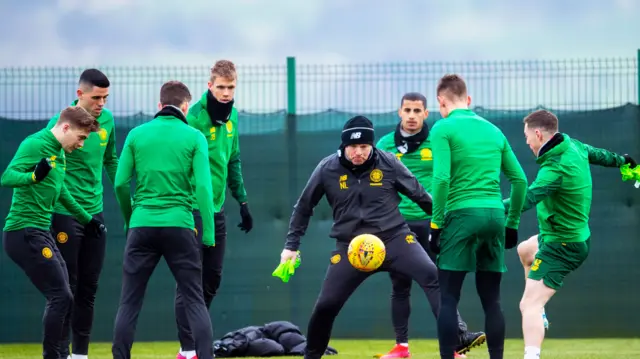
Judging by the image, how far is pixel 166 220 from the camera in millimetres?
7078

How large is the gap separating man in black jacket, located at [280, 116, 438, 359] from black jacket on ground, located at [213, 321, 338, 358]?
2.90 m

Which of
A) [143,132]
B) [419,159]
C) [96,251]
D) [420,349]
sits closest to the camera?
[143,132]

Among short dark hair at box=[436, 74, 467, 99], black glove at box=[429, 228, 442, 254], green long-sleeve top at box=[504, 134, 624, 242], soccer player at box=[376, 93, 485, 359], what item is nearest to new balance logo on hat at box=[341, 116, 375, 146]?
short dark hair at box=[436, 74, 467, 99]

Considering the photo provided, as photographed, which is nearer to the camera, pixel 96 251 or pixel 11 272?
pixel 96 251

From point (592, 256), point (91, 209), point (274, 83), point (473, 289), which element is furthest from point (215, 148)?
point (592, 256)

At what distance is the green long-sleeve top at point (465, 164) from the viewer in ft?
23.5

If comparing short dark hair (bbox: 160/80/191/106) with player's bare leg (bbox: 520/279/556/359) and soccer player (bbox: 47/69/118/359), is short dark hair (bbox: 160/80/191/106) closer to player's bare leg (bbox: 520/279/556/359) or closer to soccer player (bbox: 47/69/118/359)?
soccer player (bbox: 47/69/118/359)

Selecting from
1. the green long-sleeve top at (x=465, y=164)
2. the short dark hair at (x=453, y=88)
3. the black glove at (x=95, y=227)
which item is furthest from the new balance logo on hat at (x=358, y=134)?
the black glove at (x=95, y=227)

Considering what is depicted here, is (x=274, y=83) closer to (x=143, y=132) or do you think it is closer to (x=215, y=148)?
(x=215, y=148)

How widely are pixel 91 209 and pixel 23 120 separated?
14.9 ft

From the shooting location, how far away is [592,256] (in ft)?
40.8

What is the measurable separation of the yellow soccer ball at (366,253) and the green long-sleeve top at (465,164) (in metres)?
0.48

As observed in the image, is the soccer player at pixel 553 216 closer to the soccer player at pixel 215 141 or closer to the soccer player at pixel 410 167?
the soccer player at pixel 410 167

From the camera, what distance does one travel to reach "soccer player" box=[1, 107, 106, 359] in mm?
7750
